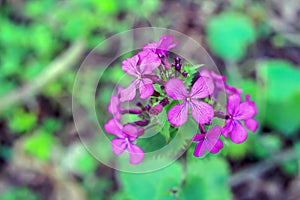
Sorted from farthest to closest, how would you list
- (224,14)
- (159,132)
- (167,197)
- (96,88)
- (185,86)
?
(224,14)
(96,88)
(167,197)
(159,132)
(185,86)

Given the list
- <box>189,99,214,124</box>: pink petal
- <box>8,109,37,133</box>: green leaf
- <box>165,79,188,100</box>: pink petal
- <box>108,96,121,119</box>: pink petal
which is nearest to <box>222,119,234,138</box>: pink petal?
<box>189,99,214,124</box>: pink petal

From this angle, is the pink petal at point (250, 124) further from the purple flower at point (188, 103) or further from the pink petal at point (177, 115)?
the pink petal at point (177, 115)

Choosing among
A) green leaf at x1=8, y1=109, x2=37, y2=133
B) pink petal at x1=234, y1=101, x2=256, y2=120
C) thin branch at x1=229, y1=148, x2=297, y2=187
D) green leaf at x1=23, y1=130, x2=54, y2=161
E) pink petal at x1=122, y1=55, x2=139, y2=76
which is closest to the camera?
pink petal at x1=122, y1=55, x2=139, y2=76

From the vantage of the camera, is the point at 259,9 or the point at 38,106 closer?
the point at 38,106

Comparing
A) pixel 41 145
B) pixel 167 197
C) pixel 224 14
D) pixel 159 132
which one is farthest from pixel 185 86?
pixel 224 14

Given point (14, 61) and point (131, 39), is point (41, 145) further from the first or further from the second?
point (131, 39)

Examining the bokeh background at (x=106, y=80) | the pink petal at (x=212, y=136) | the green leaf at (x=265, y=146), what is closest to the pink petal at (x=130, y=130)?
the pink petal at (x=212, y=136)

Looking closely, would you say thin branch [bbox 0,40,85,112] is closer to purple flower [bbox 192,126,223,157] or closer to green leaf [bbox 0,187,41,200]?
green leaf [bbox 0,187,41,200]
